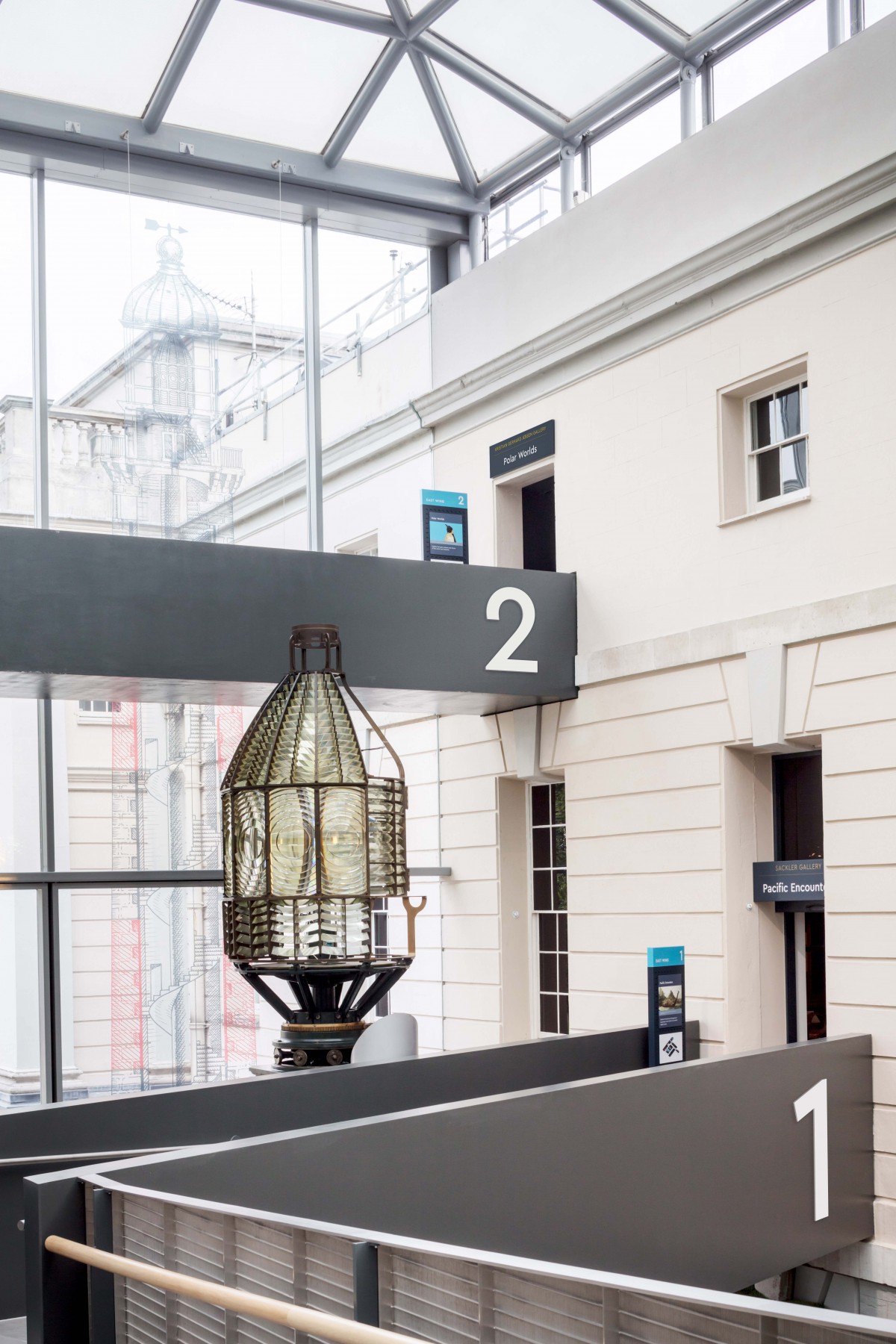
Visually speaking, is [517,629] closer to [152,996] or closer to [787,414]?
[787,414]

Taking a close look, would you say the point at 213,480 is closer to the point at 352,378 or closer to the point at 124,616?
the point at 352,378

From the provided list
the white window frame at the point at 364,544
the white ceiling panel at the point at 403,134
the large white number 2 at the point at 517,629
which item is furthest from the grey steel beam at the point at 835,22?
the white window frame at the point at 364,544

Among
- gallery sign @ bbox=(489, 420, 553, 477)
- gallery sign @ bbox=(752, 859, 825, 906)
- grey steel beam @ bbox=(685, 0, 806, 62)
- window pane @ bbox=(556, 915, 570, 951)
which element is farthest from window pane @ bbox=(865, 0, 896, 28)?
window pane @ bbox=(556, 915, 570, 951)

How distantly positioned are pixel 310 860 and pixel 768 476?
5567 mm

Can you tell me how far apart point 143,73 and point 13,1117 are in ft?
32.6

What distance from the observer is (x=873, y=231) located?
33.1 ft

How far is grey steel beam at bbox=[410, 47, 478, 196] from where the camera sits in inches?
535

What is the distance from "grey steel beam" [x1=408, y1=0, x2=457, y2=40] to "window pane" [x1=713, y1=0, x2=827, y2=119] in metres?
2.54

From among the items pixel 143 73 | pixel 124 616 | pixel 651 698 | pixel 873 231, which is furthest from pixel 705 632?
pixel 143 73

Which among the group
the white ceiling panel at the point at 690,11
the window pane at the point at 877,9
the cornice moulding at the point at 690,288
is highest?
the white ceiling panel at the point at 690,11

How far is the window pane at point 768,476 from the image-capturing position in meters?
11.2

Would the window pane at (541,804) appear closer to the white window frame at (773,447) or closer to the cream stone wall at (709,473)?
the cream stone wall at (709,473)

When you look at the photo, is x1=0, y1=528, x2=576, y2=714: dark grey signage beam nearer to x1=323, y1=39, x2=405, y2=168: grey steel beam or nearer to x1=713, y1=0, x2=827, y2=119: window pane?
x1=713, y1=0, x2=827, y2=119: window pane

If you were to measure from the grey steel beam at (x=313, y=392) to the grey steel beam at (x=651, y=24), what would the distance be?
3.88 meters
